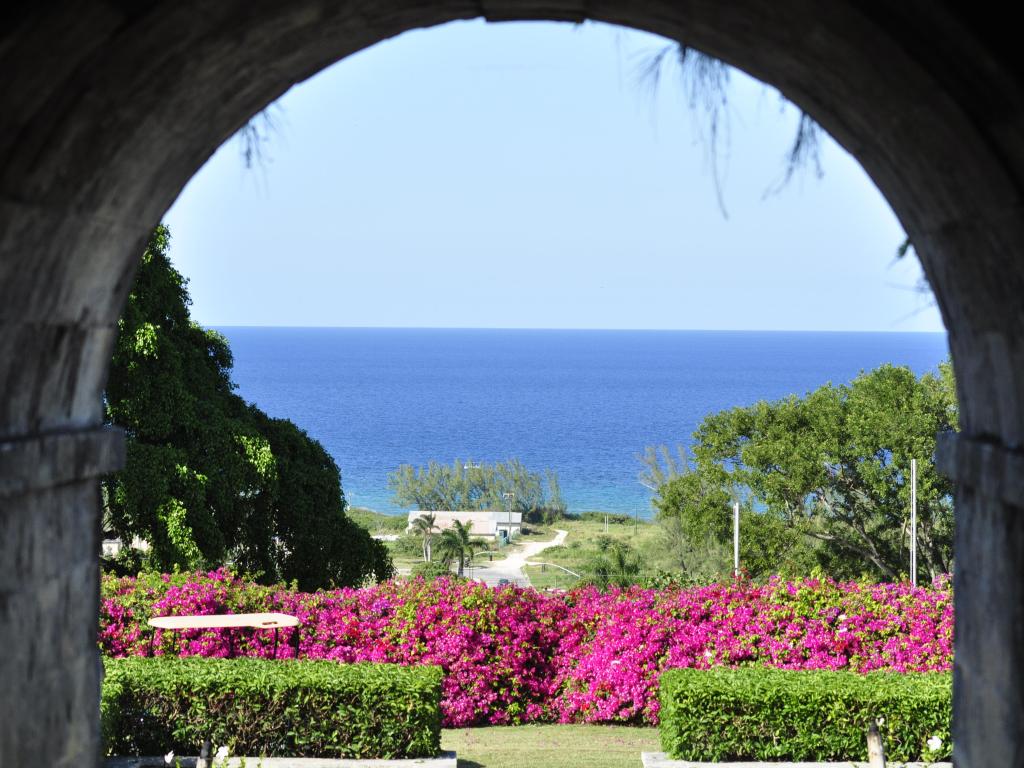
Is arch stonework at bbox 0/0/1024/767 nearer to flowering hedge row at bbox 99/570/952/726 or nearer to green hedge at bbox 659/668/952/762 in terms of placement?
green hedge at bbox 659/668/952/762

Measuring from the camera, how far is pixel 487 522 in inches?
3071

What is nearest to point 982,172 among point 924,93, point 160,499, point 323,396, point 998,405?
point 924,93

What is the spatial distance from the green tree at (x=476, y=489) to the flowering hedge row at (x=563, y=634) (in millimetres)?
74163

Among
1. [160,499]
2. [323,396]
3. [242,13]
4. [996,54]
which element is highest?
[323,396]

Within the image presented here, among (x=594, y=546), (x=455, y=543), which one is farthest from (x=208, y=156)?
(x=594, y=546)

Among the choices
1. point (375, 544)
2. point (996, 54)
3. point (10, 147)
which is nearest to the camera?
point (996, 54)

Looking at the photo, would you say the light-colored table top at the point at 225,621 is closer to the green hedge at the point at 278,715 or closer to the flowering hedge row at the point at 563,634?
the flowering hedge row at the point at 563,634

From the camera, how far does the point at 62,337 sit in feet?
14.8

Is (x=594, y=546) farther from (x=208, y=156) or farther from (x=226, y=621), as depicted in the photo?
(x=208, y=156)

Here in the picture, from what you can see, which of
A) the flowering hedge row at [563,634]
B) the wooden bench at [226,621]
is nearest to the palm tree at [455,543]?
the flowering hedge row at [563,634]

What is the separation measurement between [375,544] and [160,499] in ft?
19.6

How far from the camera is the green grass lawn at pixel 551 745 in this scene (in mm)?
11258

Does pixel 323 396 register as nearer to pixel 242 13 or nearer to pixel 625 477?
pixel 625 477

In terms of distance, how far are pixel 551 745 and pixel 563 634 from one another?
1.93 meters
